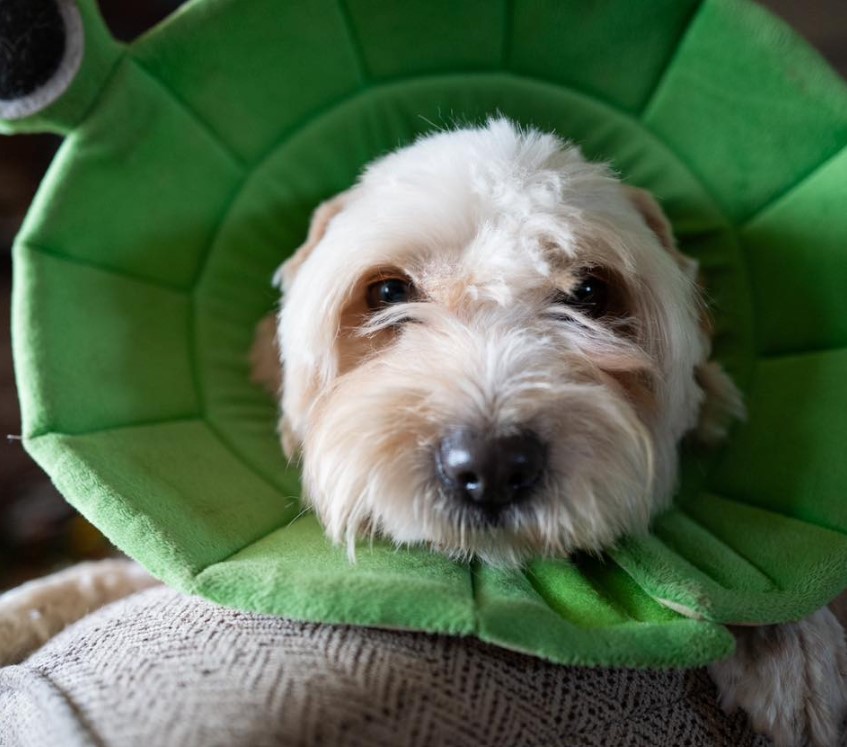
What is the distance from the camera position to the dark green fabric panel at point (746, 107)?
1446 millimetres

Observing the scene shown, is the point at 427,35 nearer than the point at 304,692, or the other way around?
the point at 304,692

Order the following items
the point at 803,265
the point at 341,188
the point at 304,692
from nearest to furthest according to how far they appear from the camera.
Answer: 1. the point at 304,692
2. the point at 803,265
3. the point at 341,188

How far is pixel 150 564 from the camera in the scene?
1106mm

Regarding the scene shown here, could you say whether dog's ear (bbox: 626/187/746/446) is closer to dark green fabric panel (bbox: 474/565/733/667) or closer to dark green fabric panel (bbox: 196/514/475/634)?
dark green fabric panel (bbox: 474/565/733/667)

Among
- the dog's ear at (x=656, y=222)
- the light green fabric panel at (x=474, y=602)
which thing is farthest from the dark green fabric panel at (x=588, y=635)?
the dog's ear at (x=656, y=222)

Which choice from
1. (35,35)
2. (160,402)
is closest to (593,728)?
(160,402)

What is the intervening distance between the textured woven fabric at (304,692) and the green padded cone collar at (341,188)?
0.07m

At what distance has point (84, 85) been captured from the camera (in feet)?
4.52

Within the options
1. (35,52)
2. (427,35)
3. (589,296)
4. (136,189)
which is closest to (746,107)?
(589,296)

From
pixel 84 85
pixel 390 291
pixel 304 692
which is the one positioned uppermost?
pixel 84 85

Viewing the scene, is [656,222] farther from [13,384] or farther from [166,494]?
[13,384]

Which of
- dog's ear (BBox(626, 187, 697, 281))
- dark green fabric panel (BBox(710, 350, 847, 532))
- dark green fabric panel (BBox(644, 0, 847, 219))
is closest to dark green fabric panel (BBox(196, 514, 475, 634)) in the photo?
dark green fabric panel (BBox(710, 350, 847, 532))

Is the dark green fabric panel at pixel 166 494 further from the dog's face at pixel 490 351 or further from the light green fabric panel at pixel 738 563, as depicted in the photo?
the light green fabric panel at pixel 738 563

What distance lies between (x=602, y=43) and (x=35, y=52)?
1.06 metres
